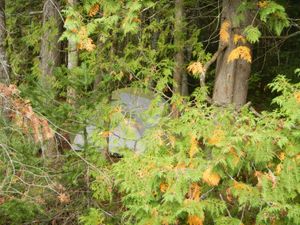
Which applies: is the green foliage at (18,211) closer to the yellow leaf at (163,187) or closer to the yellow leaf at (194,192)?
the yellow leaf at (163,187)

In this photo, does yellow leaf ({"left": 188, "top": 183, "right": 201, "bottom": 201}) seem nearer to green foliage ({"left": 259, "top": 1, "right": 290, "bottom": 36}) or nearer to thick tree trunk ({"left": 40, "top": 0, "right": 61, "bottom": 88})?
green foliage ({"left": 259, "top": 1, "right": 290, "bottom": 36})

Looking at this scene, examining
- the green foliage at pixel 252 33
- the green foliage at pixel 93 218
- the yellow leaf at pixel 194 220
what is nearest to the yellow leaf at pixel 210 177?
the yellow leaf at pixel 194 220

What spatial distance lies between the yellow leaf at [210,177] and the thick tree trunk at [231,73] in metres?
1.80

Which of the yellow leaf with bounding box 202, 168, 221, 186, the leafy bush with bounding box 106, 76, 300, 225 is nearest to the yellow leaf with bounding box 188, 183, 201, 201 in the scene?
the leafy bush with bounding box 106, 76, 300, 225

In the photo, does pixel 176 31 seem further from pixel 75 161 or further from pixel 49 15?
pixel 49 15

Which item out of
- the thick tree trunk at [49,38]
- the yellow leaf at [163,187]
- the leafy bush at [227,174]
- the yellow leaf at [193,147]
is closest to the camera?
the leafy bush at [227,174]

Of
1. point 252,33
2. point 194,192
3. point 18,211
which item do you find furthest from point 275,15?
point 18,211

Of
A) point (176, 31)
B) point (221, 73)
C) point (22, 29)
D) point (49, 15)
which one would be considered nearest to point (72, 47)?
point (49, 15)

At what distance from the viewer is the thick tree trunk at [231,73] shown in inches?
245

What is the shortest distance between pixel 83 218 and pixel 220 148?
2375mm

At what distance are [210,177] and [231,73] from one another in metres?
2.20

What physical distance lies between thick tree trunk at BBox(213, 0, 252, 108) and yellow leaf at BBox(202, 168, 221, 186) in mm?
1802

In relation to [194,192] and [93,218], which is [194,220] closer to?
[194,192]

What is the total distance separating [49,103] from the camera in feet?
21.1
